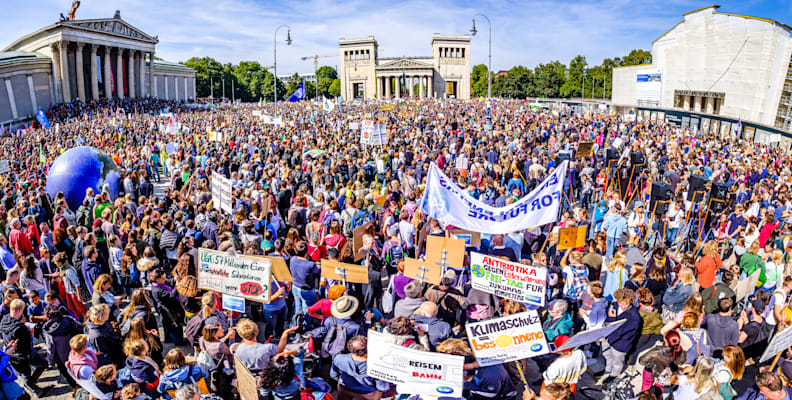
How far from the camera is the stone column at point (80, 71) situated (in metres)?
58.7

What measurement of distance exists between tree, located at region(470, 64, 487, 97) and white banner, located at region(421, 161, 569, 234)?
4674 inches

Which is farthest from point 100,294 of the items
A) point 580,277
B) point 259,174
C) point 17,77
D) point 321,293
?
point 17,77

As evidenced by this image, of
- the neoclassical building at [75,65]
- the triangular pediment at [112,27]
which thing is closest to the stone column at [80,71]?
the neoclassical building at [75,65]

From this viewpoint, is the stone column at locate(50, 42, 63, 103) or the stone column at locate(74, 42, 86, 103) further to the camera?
the stone column at locate(74, 42, 86, 103)

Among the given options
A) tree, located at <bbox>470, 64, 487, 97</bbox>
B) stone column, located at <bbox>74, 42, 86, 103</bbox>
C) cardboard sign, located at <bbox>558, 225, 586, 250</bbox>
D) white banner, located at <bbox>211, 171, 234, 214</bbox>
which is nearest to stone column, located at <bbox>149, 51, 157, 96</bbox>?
stone column, located at <bbox>74, 42, 86, 103</bbox>

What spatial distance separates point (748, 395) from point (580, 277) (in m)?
2.56

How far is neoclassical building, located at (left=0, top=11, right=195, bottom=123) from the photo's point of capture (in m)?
49.6

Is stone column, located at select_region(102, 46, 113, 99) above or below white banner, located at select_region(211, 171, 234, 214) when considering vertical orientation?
above

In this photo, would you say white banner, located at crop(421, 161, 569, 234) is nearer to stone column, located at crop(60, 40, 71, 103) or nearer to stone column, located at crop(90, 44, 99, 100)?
stone column, located at crop(60, 40, 71, 103)

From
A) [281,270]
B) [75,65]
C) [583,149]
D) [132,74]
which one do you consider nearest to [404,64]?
[132,74]

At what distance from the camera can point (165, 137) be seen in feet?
79.1

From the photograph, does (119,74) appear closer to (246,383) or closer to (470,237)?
(470,237)

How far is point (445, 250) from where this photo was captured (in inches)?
252

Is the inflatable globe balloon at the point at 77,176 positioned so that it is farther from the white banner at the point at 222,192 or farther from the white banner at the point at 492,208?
the white banner at the point at 492,208
